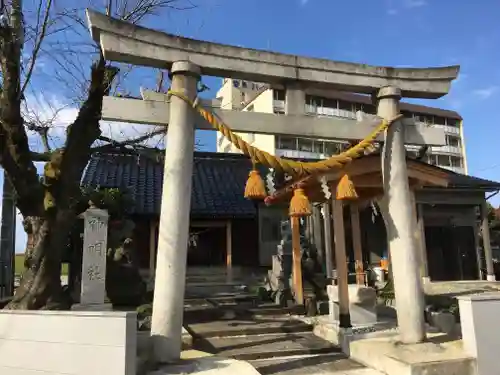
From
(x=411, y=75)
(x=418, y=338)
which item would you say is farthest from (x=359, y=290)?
(x=411, y=75)

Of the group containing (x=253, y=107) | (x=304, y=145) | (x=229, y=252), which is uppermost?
(x=253, y=107)

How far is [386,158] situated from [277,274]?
258 inches

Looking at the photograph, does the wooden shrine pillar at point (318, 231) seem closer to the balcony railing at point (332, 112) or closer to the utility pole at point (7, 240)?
the utility pole at point (7, 240)

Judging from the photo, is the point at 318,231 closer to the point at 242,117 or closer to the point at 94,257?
the point at 94,257

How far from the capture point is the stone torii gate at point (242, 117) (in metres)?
5.84

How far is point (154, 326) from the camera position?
573 centimetres

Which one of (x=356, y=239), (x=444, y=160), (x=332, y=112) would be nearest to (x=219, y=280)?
(x=356, y=239)

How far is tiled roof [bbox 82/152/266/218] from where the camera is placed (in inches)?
621

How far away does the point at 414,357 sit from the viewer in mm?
5875

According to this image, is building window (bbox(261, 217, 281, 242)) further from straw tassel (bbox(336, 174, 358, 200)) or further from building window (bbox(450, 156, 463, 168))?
building window (bbox(450, 156, 463, 168))

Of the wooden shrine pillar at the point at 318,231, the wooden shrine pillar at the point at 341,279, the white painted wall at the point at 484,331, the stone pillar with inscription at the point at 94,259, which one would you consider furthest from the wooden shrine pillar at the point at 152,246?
the white painted wall at the point at 484,331

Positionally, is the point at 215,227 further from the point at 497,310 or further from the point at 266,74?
the point at 497,310

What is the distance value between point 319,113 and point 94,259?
35.3 meters

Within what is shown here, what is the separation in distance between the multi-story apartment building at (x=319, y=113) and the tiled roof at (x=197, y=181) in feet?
49.1
